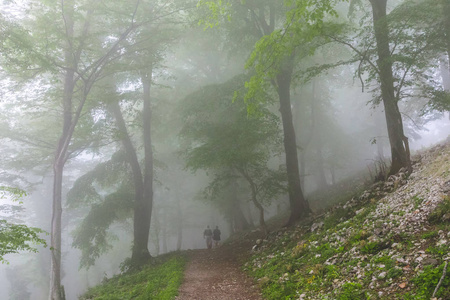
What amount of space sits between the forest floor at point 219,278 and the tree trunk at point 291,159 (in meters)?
2.76

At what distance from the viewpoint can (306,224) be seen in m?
10.9

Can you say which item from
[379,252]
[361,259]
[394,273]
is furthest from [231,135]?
[394,273]

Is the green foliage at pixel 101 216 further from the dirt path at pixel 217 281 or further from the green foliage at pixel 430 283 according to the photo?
the green foliage at pixel 430 283

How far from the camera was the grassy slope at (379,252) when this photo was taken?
13.8ft

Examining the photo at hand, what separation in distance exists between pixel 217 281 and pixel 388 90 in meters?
8.22

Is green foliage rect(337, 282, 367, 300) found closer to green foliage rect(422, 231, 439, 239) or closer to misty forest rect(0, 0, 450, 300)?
misty forest rect(0, 0, 450, 300)

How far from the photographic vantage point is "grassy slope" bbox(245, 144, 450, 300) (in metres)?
4.21

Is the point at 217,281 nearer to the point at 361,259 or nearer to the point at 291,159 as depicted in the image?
the point at 361,259

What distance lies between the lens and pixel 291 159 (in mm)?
13156

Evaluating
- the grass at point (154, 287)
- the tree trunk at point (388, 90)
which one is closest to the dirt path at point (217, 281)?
the grass at point (154, 287)

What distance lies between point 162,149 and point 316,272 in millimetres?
22340

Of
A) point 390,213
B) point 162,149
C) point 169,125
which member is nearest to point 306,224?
point 390,213

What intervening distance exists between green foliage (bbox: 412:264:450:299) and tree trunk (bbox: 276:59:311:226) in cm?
859

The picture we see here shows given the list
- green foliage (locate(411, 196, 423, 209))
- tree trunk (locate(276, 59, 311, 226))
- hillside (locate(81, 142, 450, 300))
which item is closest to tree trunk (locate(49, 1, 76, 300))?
hillside (locate(81, 142, 450, 300))
